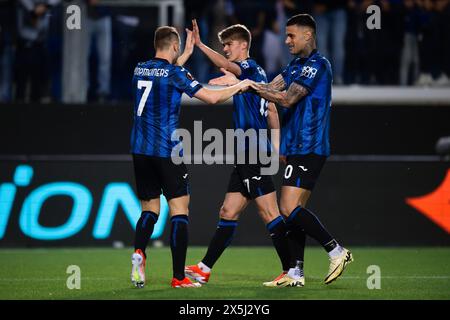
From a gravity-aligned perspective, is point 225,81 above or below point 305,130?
above

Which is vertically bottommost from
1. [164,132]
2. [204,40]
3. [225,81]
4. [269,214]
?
[269,214]

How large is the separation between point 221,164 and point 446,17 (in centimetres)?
429

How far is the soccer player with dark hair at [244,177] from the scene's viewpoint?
898cm

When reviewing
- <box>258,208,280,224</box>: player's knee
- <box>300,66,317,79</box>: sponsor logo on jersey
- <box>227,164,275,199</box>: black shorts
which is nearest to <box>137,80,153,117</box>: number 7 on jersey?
<box>227,164,275,199</box>: black shorts

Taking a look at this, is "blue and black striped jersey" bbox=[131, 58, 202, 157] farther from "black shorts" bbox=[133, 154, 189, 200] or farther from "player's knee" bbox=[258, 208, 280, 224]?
"player's knee" bbox=[258, 208, 280, 224]

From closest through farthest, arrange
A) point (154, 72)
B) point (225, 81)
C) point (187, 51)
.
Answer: point (154, 72)
point (225, 81)
point (187, 51)

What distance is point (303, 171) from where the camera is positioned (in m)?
8.69

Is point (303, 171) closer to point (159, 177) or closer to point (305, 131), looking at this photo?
point (305, 131)

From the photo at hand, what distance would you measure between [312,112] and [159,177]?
4.50 feet

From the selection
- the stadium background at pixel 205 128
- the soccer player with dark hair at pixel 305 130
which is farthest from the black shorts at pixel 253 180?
the stadium background at pixel 205 128

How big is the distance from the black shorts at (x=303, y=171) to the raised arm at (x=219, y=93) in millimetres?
754

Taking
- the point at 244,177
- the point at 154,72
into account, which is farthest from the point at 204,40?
the point at 154,72

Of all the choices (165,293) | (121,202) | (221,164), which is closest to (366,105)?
(221,164)

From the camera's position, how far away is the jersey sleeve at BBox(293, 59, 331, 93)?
864 cm
